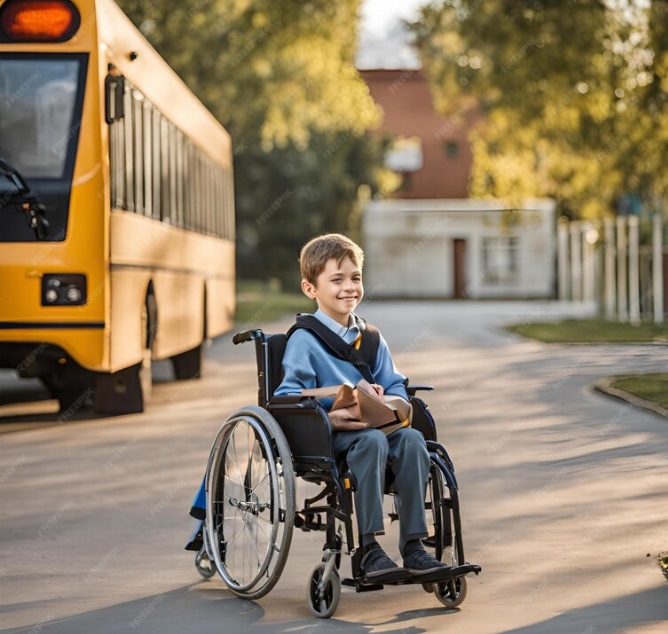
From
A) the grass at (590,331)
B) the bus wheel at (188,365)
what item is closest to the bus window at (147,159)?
the bus wheel at (188,365)

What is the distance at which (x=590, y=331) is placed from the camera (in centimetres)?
2884

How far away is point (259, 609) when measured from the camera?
691cm

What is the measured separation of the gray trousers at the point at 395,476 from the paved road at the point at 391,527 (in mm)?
341

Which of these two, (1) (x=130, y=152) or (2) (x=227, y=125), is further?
(2) (x=227, y=125)

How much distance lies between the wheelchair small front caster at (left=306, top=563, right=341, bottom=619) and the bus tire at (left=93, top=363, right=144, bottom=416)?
8.80 metres

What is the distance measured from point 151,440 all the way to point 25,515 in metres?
3.63

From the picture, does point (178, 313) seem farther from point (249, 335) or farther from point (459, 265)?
point (459, 265)

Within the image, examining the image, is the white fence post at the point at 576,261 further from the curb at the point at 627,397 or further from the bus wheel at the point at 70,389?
the bus wheel at the point at 70,389

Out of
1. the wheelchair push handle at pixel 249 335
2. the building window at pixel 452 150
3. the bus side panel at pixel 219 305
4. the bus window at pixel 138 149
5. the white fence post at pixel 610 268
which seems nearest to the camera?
the wheelchair push handle at pixel 249 335

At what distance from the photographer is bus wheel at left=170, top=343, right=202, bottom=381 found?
2022 cm

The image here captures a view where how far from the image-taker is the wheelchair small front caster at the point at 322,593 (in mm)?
6664

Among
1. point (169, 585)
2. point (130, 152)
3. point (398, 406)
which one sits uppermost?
point (130, 152)

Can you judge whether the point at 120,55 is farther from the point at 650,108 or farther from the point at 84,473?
the point at 650,108

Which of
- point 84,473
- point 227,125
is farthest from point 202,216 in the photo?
point 227,125
